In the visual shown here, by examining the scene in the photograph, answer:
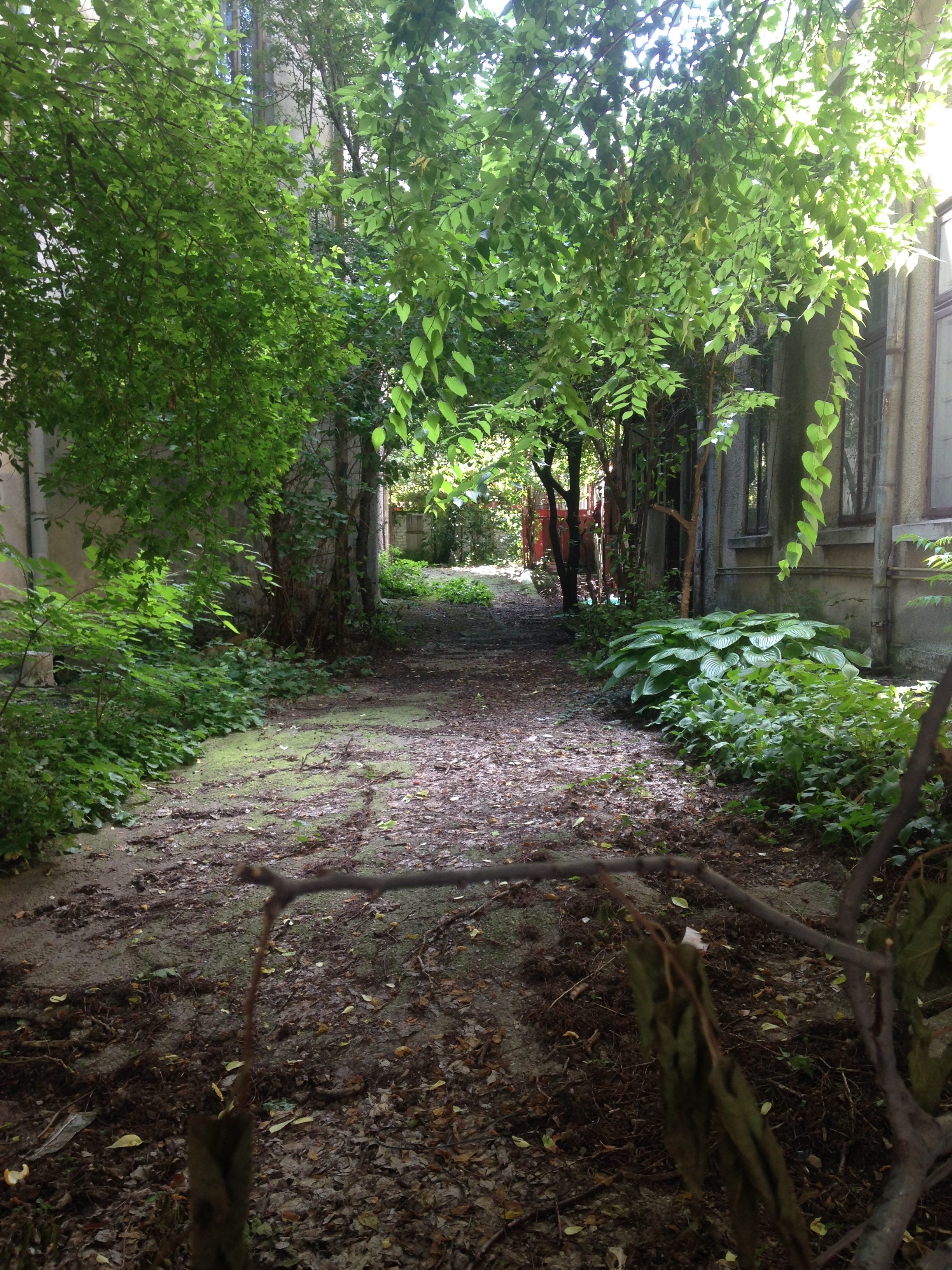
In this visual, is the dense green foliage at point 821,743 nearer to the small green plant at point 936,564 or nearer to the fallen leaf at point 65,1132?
the small green plant at point 936,564

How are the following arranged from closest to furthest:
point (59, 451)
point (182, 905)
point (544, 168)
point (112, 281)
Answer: point (544, 168) → point (112, 281) → point (182, 905) → point (59, 451)

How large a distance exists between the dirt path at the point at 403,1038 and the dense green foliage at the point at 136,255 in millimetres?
1404

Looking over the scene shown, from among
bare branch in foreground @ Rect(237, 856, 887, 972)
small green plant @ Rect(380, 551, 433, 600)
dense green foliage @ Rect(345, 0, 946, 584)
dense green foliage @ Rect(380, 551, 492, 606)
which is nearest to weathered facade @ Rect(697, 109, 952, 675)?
dense green foliage @ Rect(345, 0, 946, 584)

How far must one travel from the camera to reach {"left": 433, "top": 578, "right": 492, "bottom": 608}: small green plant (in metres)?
15.9

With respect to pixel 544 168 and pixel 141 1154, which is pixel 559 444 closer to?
pixel 544 168

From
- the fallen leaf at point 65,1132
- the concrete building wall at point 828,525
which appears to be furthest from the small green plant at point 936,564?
the fallen leaf at point 65,1132

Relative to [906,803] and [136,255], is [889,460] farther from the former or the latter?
[906,803]

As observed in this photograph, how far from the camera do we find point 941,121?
16.1 feet

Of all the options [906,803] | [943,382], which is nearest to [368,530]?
[943,382]

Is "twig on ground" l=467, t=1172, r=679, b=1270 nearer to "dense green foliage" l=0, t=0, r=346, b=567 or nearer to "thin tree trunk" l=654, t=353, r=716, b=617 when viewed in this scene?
"dense green foliage" l=0, t=0, r=346, b=567

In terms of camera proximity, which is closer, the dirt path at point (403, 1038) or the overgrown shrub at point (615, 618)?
the dirt path at point (403, 1038)

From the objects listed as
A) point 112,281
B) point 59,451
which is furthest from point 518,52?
point 59,451

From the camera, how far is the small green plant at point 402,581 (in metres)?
16.0

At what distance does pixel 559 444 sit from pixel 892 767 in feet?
31.4
